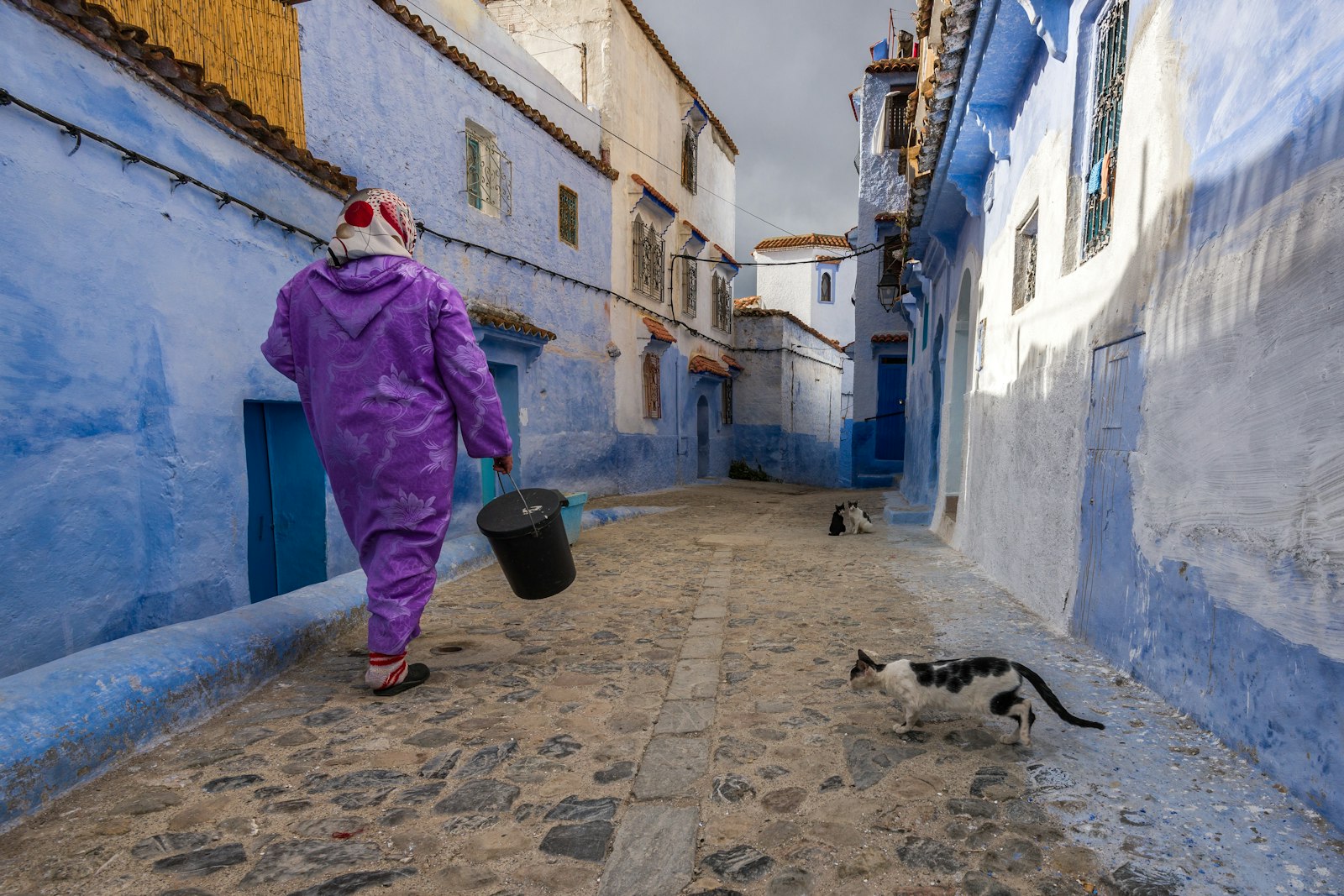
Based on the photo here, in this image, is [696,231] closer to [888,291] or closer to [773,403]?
[888,291]

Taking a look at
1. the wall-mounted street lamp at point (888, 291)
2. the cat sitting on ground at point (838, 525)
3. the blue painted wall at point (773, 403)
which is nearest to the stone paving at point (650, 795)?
the cat sitting on ground at point (838, 525)

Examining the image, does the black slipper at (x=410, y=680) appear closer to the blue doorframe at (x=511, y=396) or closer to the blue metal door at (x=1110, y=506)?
Answer: the blue metal door at (x=1110, y=506)

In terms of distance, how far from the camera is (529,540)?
3.63 meters

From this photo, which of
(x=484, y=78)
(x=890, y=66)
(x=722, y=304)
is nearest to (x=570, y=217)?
(x=484, y=78)

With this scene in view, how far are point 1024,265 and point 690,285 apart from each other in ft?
43.0

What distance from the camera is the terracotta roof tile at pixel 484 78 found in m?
8.01

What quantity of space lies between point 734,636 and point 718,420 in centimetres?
1683

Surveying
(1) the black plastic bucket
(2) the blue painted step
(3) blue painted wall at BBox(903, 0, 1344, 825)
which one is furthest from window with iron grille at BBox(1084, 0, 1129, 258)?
(2) the blue painted step

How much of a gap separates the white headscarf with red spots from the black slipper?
6.36 ft

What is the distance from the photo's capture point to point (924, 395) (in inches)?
460

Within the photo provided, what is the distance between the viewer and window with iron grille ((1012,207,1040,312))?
5.76 metres

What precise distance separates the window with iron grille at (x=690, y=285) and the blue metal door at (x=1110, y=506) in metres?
14.7

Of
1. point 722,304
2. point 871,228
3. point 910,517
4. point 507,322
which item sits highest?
point 871,228

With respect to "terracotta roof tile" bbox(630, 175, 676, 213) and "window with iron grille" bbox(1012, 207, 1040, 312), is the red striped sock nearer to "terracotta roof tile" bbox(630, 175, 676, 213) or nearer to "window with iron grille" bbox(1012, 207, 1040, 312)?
"window with iron grille" bbox(1012, 207, 1040, 312)
